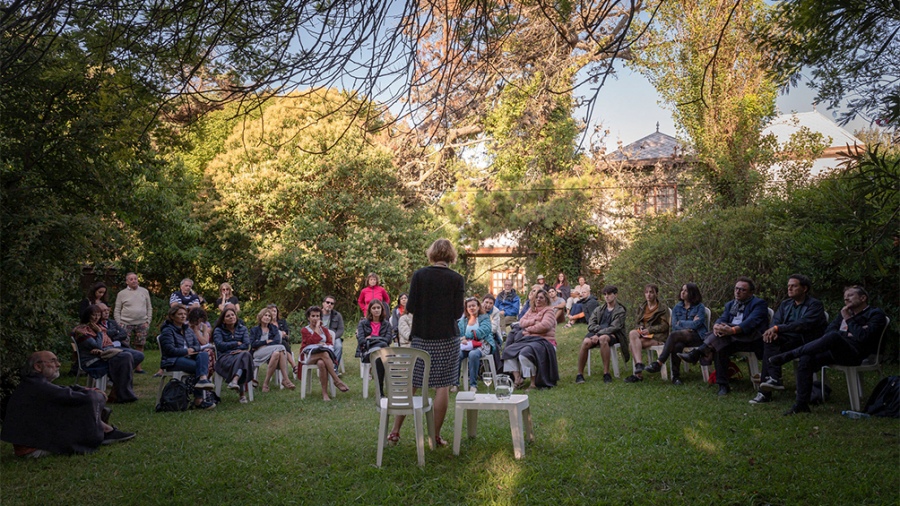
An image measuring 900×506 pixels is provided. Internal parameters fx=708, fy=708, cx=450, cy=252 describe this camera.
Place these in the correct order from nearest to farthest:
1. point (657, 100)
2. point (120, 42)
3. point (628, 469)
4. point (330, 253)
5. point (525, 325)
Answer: point (120, 42) < point (628, 469) < point (525, 325) < point (657, 100) < point (330, 253)

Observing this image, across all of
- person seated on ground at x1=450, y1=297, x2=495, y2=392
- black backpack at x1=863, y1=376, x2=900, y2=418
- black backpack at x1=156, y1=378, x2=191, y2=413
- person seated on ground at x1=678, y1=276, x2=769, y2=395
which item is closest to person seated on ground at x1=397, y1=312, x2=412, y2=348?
person seated on ground at x1=450, y1=297, x2=495, y2=392

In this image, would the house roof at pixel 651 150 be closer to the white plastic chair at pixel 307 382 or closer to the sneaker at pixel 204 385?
the white plastic chair at pixel 307 382

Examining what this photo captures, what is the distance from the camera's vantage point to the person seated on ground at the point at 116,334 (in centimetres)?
884

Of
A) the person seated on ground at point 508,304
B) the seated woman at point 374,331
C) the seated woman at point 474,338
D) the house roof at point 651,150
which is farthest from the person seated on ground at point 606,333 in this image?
the house roof at point 651,150

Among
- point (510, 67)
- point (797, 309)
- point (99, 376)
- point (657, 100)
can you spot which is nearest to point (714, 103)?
point (657, 100)

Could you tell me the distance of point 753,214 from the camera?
35.8 ft

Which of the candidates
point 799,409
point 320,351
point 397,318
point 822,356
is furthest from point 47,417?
point 822,356

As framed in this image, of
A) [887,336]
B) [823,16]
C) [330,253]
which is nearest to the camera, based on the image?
[823,16]

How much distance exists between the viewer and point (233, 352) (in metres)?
8.95

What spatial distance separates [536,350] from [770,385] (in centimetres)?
300

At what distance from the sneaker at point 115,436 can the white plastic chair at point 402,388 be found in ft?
8.40

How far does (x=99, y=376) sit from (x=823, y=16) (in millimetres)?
8255

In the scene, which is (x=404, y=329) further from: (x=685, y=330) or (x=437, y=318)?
(x=437, y=318)

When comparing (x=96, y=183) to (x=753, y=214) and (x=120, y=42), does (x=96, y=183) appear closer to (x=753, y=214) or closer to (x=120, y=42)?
(x=120, y=42)
